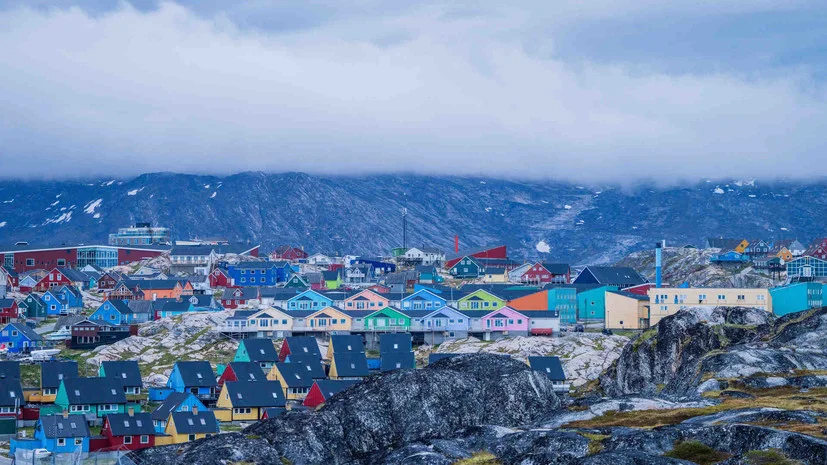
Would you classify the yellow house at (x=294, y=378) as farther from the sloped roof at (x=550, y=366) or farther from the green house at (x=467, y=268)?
the green house at (x=467, y=268)

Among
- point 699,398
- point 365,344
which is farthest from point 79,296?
point 699,398

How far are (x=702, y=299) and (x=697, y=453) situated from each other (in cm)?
8185

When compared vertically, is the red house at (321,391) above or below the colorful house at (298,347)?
below

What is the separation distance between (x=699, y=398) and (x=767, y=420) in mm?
10578

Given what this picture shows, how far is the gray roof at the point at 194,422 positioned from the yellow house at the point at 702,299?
180ft

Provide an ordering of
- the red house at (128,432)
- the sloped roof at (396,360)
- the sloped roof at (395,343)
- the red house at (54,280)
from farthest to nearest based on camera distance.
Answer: the red house at (54,280) < the sloped roof at (395,343) < the sloped roof at (396,360) < the red house at (128,432)

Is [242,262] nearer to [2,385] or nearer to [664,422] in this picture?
[2,385]

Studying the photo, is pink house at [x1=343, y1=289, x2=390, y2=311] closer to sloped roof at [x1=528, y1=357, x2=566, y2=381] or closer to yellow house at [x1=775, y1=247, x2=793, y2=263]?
sloped roof at [x1=528, y1=357, x2=566, y2=381]

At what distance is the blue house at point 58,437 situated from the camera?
7738 centimetres

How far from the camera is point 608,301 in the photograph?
132 metres

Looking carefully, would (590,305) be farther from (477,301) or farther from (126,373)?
(126,373)

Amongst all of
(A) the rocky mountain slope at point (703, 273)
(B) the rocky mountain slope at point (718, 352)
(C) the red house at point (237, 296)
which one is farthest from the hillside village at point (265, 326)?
(B) the rocky mountain slope at point (718, 352)

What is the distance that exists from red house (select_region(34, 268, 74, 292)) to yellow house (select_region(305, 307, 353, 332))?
44727mm

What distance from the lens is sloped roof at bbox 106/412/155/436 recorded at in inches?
3137
